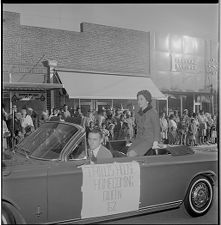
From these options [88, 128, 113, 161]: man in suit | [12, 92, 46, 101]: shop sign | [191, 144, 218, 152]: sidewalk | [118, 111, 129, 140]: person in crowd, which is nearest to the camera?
[12, 92, 46, 101]: shop sign

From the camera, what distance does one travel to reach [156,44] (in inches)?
109

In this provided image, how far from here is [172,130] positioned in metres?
2.75

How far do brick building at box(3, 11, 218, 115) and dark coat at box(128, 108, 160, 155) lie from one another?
110 mm

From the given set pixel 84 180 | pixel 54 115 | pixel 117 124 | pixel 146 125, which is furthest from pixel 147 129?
pixel 54 115

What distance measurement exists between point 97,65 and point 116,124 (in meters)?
0.53

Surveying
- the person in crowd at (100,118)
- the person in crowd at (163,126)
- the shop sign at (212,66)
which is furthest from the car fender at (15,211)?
the shop sign at (212,66)

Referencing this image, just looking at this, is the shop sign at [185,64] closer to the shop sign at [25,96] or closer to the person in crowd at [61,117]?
the person in crowd at [61,117]

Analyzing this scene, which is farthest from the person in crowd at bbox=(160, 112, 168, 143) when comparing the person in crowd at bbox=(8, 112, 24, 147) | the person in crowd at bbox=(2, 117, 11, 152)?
the person in crowd at bbox=(2, 117, 11, 152)

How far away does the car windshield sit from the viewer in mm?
2439

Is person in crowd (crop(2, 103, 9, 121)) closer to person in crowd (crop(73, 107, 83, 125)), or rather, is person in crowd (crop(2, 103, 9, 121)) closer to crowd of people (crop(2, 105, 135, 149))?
crowd of people (crop(2, 105, 135, 149))

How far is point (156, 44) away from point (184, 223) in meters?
1.62

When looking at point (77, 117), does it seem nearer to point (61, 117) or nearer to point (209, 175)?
point (61, 117)

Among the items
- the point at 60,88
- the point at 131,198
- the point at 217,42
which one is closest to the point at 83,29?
the point at 60,88

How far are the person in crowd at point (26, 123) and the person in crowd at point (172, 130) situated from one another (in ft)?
3.89
